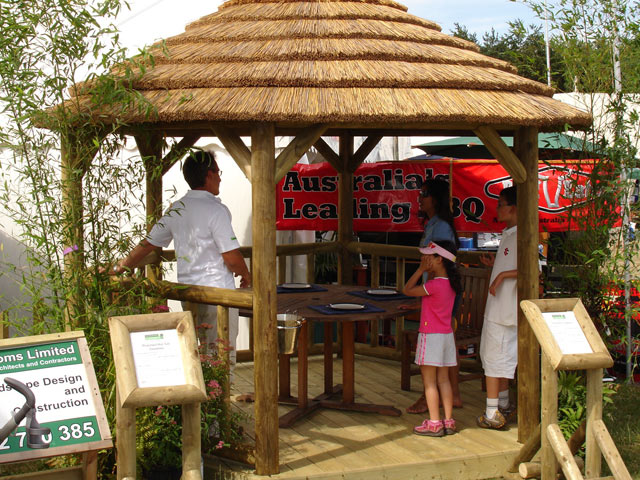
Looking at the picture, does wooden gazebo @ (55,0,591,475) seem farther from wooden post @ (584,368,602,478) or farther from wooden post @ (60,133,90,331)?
wooden post @ (584,368,602,478)

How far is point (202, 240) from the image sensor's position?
567cm

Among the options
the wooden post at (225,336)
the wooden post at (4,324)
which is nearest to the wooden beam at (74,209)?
the wooden post at (4,324)

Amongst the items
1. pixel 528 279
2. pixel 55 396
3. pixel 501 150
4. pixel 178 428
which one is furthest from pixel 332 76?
pixel 55 396

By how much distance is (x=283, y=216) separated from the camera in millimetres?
9211

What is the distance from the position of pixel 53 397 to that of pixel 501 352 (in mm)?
3401

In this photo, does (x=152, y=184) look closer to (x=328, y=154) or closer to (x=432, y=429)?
(x=328, y=154)

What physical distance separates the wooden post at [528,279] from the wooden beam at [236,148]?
203 centimetres

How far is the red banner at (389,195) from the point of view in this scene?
9.23 m

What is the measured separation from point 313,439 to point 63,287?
2158mm

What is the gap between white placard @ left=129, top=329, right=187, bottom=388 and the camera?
4.01 m

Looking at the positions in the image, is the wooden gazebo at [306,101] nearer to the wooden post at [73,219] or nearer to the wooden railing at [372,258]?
the wooden post at [73,219]

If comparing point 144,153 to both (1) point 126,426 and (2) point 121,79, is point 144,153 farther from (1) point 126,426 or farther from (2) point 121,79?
(1) point 126,426

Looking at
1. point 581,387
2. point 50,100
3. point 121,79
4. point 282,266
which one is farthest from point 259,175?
point 282,266

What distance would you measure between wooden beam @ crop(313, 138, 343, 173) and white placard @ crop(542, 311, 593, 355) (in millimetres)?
4207
